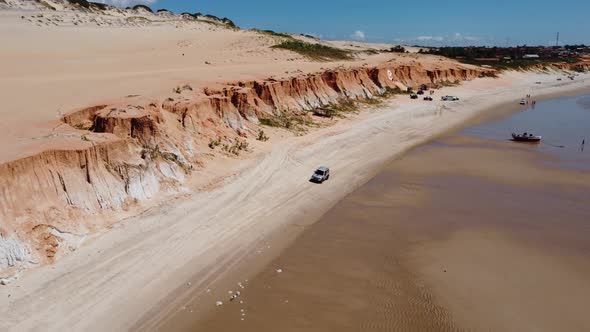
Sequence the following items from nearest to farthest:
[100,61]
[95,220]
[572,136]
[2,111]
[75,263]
Answer: [75,263], [95,220], [2,111], [572,136], [100,61]

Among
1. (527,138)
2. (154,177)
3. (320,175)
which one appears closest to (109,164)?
(154,177)

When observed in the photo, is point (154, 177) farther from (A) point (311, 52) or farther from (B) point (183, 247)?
(A) point (311, 52)

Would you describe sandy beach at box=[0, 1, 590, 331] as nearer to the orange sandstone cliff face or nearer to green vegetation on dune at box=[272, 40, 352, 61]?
the orange sandstone cliff face

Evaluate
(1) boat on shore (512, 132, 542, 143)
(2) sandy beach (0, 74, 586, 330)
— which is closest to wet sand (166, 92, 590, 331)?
(2) sandy beach (0, 74, 586, 330)

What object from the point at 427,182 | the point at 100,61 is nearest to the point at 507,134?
the point at 427,182

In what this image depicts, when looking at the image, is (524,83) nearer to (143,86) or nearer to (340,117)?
(340,117)

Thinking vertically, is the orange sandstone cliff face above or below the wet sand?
above

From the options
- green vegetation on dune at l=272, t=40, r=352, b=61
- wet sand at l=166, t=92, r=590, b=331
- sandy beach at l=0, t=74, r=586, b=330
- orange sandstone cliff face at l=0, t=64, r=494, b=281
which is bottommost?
wet sand at l=166, t=92, r=590, b=331
